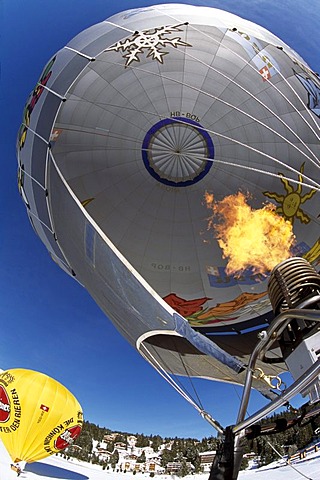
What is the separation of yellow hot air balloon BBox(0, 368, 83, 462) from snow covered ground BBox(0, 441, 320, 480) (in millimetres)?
664

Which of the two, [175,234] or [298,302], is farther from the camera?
[175,234]

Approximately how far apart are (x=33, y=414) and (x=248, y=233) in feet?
26.3

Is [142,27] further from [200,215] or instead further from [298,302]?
[298,302]

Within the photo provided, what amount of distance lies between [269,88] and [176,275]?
3307mm

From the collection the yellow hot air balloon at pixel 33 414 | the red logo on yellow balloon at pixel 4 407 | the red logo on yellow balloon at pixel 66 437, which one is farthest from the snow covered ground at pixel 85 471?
the red logo on yellow balloon at pixel 4 407

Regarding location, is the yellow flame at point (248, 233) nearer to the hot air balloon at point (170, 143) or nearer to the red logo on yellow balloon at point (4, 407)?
the hot air balloon at point (170, 143)

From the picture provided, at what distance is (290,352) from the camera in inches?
123

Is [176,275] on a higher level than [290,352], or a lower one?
higher

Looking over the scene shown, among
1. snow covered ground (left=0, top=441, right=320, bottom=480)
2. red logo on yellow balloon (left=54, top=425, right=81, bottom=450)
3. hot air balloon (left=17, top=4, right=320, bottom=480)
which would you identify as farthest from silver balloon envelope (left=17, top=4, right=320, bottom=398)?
red logo on yellow balloon (left=54, top=425, right=81, bottom=450)

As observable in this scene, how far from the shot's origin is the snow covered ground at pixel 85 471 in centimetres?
1012

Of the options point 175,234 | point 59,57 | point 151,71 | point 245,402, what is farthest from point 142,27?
point 245,402

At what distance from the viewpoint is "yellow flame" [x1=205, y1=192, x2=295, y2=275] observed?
A: 20.7ft

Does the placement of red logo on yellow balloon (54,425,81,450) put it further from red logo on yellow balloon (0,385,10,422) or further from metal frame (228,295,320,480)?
metal frame (228,295,320,480)

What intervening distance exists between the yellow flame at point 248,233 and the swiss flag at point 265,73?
1.85 m
